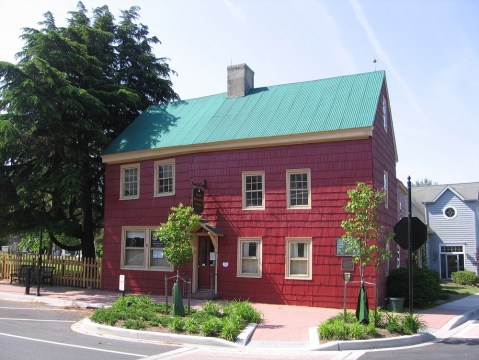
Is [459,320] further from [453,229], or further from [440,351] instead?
[453,229]

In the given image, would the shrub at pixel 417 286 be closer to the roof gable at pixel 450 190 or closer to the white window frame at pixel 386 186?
the white window frame at pixel 386 186

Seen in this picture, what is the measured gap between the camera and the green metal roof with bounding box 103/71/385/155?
695 inches

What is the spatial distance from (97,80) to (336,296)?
15.3m

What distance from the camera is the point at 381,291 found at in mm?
17062

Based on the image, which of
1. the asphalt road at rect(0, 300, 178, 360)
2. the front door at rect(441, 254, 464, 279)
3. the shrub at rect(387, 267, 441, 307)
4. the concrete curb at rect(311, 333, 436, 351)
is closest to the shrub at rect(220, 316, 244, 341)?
the asphalt road at rect(0, 300, 178, 360)

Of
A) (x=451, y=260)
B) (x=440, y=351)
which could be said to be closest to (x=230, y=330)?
(x=440, y=351)

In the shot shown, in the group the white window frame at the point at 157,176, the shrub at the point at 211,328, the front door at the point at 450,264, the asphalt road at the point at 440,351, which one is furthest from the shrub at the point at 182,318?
the front door at the point at 450,264

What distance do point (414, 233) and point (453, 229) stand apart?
1047 inches

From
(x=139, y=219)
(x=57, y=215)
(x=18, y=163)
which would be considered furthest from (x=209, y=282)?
(x=18, y=163)

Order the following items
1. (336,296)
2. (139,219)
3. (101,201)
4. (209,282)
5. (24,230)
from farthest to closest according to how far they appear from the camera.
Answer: (101,201) → (24,230) → (139,219) → (209,282) → (336,296)

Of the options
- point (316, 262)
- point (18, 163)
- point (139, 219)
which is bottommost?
point (316, 262)

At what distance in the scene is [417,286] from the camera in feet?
56.7

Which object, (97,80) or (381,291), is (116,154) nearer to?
(97,80)

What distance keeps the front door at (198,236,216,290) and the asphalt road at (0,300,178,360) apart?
5814mm
